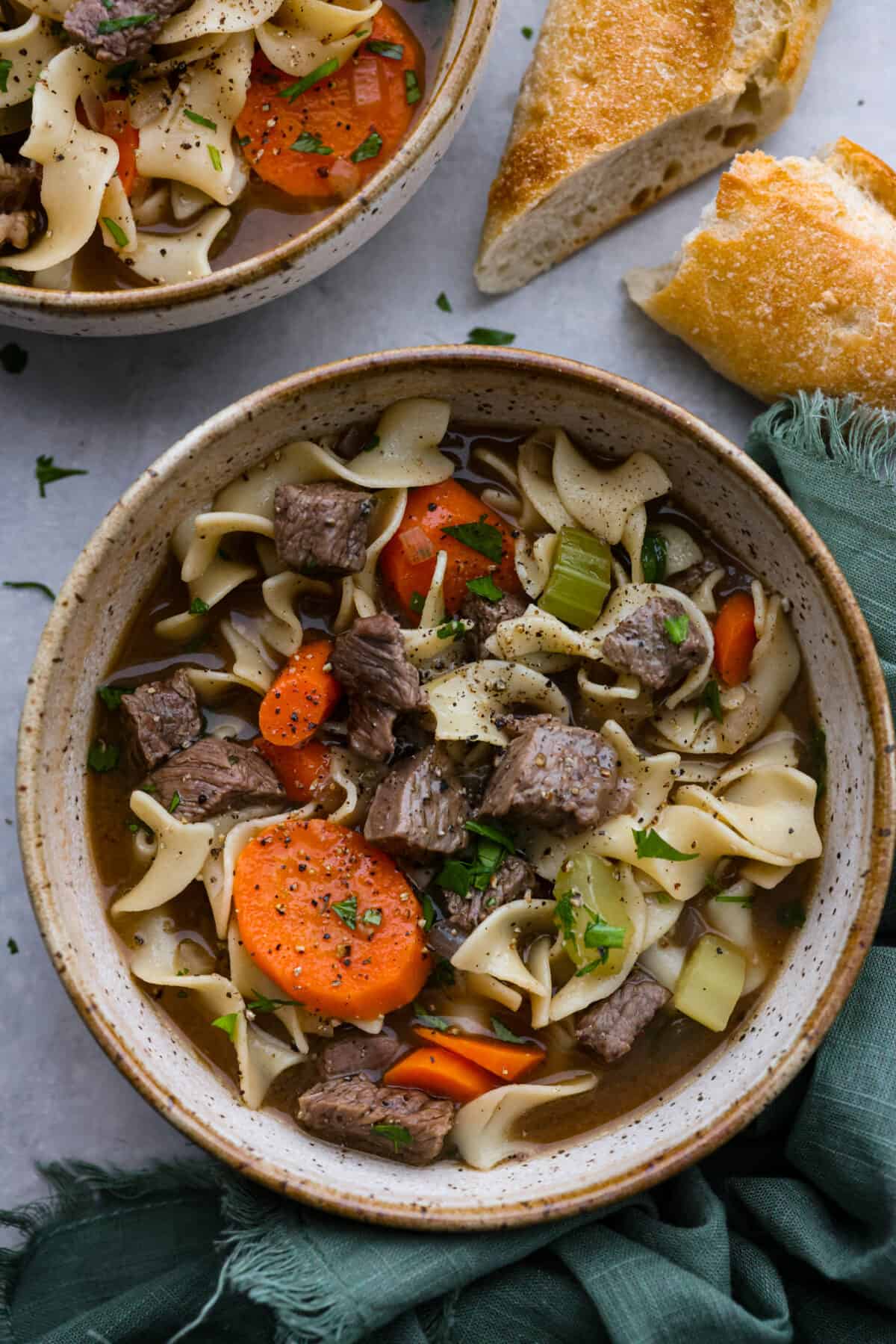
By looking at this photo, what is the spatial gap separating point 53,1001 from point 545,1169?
5.91 ft

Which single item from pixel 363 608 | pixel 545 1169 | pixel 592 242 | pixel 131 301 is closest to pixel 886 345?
pixel 592 242

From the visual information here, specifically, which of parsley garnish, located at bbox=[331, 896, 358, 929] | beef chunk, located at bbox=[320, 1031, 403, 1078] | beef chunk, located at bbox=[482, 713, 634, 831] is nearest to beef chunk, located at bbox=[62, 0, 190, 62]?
beef chunk, located at bbox=[482, 713, 634, 831]

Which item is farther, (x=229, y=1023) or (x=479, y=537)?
(x=479, y=537)

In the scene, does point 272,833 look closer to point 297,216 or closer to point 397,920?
point 397,920

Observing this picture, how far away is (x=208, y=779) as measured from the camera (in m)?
4.06

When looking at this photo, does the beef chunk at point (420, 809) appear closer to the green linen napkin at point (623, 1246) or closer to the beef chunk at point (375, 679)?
the beef chunk at point (375, 679)

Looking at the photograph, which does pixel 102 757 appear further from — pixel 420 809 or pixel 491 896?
pixel 491 896

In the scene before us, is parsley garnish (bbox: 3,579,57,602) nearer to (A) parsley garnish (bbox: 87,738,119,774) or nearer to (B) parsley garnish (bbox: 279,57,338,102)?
(A) parsley garnish (bbox: 87,738,119,774)

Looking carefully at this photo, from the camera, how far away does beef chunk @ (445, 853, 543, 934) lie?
13.3ft

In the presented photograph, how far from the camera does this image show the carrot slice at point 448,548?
166 inches

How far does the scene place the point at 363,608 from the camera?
4.22 metres

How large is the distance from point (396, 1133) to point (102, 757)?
58.1 inches

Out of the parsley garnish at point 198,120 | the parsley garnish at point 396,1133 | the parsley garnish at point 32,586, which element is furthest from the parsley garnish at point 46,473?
the parsley garnish at point 396,1133

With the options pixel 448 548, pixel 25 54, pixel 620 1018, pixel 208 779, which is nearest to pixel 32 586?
pixel 208 779
